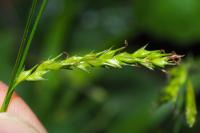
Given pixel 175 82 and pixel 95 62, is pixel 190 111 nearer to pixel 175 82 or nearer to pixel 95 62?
pixel 175 82

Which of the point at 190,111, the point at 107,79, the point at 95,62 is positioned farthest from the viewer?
the point at 107,79

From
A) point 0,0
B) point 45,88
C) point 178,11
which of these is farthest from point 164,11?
point 0,0

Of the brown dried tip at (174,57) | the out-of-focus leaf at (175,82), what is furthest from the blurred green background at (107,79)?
the brown dried tip at (174,57)

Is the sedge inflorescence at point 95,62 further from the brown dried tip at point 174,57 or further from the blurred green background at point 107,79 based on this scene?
the blurred green background at point 107,79

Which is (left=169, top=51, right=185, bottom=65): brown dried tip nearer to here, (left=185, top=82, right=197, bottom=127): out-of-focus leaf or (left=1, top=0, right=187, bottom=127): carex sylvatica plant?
(left=1, top=0, right=187, bottom=127): carex sylvatica plant

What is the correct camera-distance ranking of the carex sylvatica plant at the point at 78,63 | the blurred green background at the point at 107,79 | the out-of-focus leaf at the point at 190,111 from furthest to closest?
the blurred green background at the point at 107,79, the out-of-focus leaf at the point at 190,111, the carex sylvatica plant at the point at 78,63

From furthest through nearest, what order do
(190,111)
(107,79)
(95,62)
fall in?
(107,79) → (190,111) → (95,62)

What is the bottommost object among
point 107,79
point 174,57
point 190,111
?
point 107,79

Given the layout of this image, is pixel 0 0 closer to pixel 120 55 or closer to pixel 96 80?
pixel 96 80

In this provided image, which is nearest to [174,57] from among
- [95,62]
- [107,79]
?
[95,62]

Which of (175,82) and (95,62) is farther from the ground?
(95,62)
